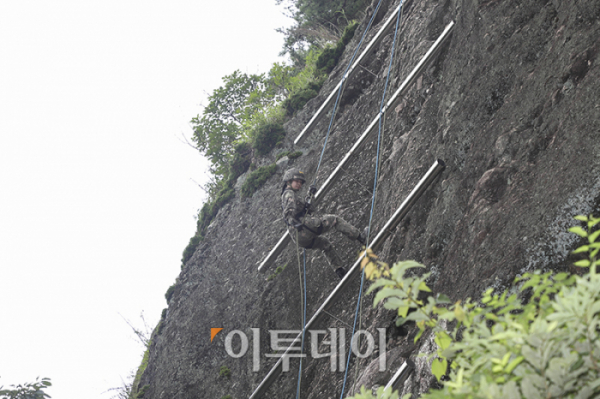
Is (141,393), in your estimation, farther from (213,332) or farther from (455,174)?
(455,174)

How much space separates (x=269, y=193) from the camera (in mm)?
11977

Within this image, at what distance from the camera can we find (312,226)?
768 cm

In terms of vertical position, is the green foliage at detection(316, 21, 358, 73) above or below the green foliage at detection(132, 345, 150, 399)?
above

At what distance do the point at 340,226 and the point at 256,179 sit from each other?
18.5ft

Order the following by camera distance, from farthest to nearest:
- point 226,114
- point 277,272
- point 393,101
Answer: point 226,114
point 277,272
point 393,101

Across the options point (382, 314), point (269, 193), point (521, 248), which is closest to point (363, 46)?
point (269, 193)

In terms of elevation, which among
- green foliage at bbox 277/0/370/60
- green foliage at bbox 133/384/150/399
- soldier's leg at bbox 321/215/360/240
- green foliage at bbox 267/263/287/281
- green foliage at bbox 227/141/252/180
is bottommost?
green foliage at bbox 133/384/150/399

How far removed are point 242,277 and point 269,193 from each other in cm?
248

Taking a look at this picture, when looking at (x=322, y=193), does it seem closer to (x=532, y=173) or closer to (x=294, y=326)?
(x=294, y=326)

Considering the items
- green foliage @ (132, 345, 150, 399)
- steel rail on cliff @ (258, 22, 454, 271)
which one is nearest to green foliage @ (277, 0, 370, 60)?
steel rail on cliff @ (258, 22, 454, 271)

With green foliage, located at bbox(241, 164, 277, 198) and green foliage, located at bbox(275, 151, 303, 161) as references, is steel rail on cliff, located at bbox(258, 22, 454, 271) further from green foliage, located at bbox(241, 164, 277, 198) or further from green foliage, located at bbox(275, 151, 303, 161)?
green foliage, located at bbox(241, 164, 277, 198)

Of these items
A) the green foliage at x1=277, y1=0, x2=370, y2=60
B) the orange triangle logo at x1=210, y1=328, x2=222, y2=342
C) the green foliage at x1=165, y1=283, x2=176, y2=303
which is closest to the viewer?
the orange triangle logo at x1=210, y1=328, x2=222, y2=342

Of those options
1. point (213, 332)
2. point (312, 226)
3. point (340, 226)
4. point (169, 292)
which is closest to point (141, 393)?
point (213, 332)

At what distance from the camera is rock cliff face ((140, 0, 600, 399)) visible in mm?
3703
